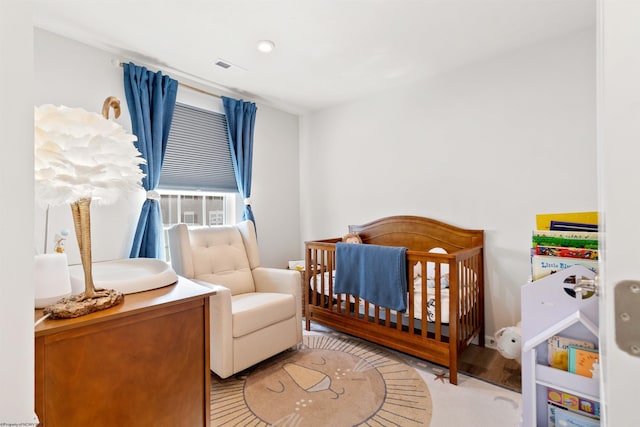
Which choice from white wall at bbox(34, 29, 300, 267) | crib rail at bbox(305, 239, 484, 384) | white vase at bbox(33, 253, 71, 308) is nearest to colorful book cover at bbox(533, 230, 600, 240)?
crib rail at bbox(305, 239, 484, 384)

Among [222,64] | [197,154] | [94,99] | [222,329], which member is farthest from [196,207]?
[222,329]

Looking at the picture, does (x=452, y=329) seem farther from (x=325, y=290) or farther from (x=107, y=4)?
(x=107, y=4)

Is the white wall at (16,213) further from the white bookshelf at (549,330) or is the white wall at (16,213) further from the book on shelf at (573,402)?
the book on shelf at (573,402)

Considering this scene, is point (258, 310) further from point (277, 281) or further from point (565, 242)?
point (565, 242)

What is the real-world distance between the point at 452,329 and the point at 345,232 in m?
1.69

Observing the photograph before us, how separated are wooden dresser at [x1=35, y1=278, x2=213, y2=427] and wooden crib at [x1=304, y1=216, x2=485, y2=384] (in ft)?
4.80

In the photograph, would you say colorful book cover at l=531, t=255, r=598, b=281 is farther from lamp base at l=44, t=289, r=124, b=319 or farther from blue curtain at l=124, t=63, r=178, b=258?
blue curtain at l=124, t=63, r=178, b=258

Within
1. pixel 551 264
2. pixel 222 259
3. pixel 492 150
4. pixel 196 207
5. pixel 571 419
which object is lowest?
pixel 571 419

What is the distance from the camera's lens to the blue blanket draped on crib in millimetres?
2152

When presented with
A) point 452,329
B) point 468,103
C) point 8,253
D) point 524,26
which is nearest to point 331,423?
point 452,329

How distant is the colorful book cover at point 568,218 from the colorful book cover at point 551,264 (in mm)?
291

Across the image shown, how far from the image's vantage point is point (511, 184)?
2377mm

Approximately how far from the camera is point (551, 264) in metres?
1.23

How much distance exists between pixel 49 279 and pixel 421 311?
6.60 ft
